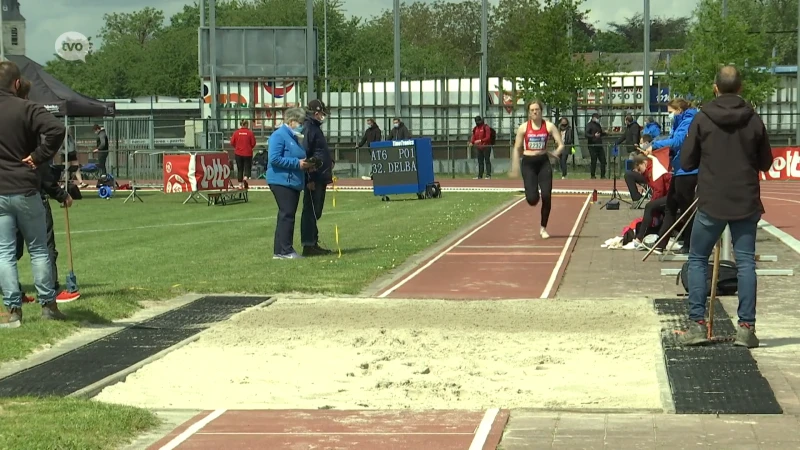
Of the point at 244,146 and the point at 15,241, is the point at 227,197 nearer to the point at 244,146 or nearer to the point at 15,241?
the point at 244,146

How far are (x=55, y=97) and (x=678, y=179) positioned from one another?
19667 millimetres

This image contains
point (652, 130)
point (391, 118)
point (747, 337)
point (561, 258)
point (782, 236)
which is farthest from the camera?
point (391, 118)

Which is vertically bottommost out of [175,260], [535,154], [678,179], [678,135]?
[175,260]

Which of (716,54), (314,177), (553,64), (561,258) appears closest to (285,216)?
(314,177)

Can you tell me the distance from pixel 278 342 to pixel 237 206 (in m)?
19.7

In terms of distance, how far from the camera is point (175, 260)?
17.3 m

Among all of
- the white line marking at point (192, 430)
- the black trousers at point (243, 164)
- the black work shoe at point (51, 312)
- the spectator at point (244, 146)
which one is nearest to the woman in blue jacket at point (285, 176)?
the black work shoe at point (51, 312)

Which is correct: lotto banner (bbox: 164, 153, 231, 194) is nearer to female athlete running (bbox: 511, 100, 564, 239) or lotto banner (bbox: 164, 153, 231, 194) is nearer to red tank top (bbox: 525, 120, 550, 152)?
female athlete running (bbox: 511, 100, 564, 239)

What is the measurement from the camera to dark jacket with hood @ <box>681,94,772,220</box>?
944 cm

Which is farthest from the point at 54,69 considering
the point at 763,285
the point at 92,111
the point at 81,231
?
the point at 763,285

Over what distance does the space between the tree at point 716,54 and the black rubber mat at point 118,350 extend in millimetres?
32167

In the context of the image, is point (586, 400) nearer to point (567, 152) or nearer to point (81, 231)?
point (81, 231)

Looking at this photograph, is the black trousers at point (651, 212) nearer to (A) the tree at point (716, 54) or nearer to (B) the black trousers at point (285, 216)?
(B) the black trousers at point (285, 216)

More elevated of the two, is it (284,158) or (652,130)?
(652,130)
